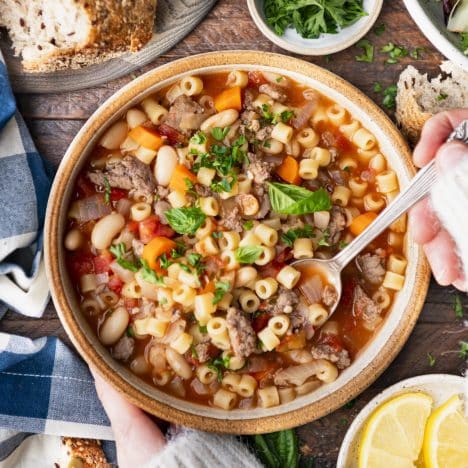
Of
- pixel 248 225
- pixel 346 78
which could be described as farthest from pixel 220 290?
pixel 346 78

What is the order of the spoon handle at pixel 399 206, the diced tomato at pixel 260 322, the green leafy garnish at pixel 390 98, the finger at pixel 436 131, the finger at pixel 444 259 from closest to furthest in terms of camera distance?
the spoon handle at pixel 399 206 < the finger at pixel 436 131 < the finger at pixel 444 259 < the diced tomato at pixel 260 322 < the green leafy garnish at pixel 390 98

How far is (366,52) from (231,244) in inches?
55.9

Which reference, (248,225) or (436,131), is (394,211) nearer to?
(436,131)

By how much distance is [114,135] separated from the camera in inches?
159

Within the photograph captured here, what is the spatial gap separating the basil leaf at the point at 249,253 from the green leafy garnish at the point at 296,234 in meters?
0.18

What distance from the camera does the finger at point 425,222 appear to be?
3.88 meters

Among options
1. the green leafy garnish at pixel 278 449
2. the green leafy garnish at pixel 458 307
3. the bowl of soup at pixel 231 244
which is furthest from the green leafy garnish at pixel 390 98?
the green leafy garnish at pixel 278 449

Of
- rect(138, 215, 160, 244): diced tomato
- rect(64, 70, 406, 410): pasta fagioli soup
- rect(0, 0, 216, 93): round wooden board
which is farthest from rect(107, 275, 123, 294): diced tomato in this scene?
rect(0, 0, 216, 93): round wooden board

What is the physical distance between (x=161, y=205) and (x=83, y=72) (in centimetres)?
92

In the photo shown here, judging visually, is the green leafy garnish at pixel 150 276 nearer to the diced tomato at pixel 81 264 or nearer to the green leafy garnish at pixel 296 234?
the diced tomato at pixel 81 264

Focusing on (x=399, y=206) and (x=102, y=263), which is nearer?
(x=399, y=206)

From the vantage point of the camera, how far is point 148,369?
13.4 feet

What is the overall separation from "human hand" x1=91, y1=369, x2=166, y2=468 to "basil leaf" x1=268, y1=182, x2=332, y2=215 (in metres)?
1.42

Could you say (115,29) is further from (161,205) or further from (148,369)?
(148,369)
